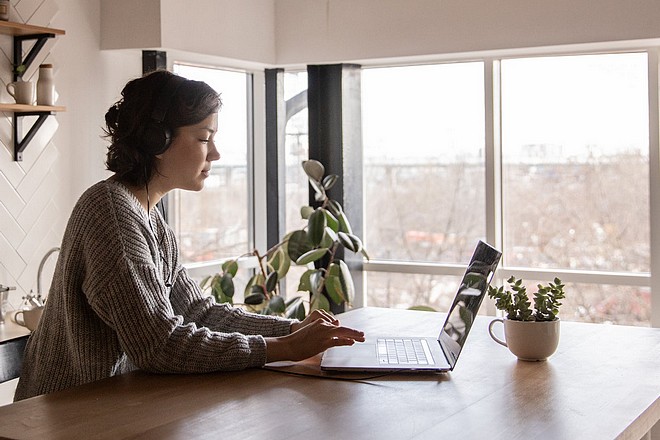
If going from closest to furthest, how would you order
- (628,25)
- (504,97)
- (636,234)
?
(628,25)
(636,234)
(504,97)

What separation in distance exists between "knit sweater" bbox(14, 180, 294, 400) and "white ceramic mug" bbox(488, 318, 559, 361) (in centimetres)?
61

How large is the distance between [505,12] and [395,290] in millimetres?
1421

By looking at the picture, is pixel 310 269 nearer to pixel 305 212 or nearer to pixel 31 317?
pixel 305 212

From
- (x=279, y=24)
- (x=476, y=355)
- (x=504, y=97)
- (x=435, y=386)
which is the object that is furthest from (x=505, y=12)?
(x=435, y=386)

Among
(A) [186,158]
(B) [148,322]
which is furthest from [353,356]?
(A) [186,158]

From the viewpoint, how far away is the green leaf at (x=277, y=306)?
12.7 feet

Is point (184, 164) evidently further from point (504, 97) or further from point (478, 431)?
point (504, 97)

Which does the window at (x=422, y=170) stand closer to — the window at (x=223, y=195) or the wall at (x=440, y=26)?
the wall at (x=440, y=26)

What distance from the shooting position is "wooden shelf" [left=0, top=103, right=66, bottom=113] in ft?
10.3

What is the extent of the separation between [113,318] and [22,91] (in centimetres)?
161

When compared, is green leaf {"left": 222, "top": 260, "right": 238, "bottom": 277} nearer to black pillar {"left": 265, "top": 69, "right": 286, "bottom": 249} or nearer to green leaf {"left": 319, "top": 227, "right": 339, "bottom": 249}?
→ green leaf {"left": 319, "top": 227, "right": 339, "bottom": 249}

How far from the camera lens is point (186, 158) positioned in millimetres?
2197

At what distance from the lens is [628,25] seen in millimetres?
3521

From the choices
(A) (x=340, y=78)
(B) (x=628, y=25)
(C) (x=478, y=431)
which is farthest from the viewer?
(A) (x=340, y=78)
